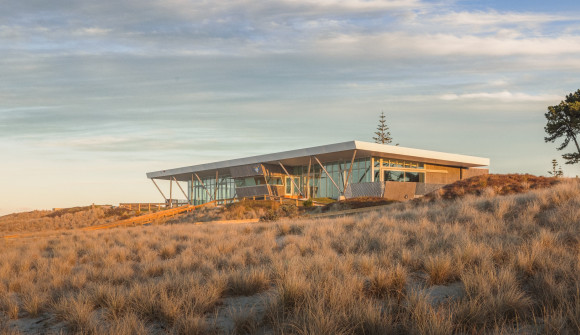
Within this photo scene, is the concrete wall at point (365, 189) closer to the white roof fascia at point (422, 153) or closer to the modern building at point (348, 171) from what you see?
the modern building at point (348, 171)

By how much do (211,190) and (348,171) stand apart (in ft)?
Answer: 86.9

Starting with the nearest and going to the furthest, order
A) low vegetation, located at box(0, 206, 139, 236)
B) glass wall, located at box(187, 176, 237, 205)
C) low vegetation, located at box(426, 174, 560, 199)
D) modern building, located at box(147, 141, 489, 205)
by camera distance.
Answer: low vegetation, located at box(426, 174, 560, 199)
modern building, located at box(147, 141, 489, 205)
low vegetation, located at box(0, 206, 139, 236)
glass wall, located at box(187, 176, 237, 205)

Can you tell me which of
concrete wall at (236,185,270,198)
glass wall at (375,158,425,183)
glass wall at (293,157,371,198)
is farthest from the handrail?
glass wall at (375,158,425,183)

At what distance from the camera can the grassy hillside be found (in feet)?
18.3

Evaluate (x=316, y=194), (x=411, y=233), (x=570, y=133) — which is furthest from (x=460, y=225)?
(x=570, y=133)

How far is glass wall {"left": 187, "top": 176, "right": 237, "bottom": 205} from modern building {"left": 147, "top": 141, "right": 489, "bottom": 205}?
2566mm

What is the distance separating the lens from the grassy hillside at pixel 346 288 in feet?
18.3

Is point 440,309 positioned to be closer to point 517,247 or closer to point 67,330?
point 517,247

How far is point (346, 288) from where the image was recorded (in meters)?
6.46

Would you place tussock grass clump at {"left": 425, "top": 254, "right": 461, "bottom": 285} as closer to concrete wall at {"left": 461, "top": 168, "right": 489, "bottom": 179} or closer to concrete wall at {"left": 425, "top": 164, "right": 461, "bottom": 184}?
concrete wall at {"left": 425, "top": 164, "right": 461, "bottom": 184}

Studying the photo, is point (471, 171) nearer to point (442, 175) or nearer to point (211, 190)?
point (442, 175)

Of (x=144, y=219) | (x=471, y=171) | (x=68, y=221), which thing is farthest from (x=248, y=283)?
(x=68, y=221)

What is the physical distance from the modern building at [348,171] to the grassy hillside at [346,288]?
26.6 metres

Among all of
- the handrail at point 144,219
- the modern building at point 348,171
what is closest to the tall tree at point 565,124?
the modern building at point 348,171
